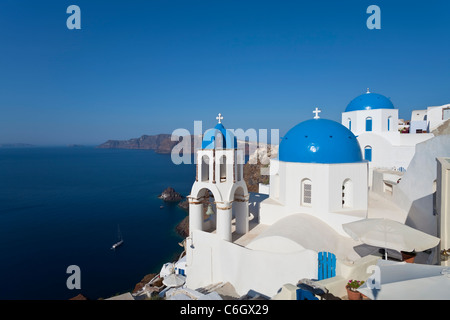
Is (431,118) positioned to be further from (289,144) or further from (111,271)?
(111,271)

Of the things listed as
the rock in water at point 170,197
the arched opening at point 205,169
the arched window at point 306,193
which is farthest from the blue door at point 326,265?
the rock in water at point 170,197

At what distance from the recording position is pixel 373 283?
4.72 metres

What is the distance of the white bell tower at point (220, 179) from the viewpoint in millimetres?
11211

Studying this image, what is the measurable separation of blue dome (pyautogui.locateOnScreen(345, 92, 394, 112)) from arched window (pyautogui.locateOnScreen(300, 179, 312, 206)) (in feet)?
49.2

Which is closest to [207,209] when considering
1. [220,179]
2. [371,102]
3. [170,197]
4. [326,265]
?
[220,179]

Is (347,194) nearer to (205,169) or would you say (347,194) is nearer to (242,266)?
(242,266)

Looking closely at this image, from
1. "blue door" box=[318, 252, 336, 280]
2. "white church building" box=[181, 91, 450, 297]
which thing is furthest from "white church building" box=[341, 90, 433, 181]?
"blue door" box=[318, 252, 336, 280]

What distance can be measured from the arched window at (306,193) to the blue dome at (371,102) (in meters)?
15.0

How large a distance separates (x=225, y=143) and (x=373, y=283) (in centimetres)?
780

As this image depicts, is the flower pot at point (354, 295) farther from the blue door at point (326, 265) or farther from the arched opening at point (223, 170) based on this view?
the arched opening at point (223, 170)

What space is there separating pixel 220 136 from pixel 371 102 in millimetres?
17906
